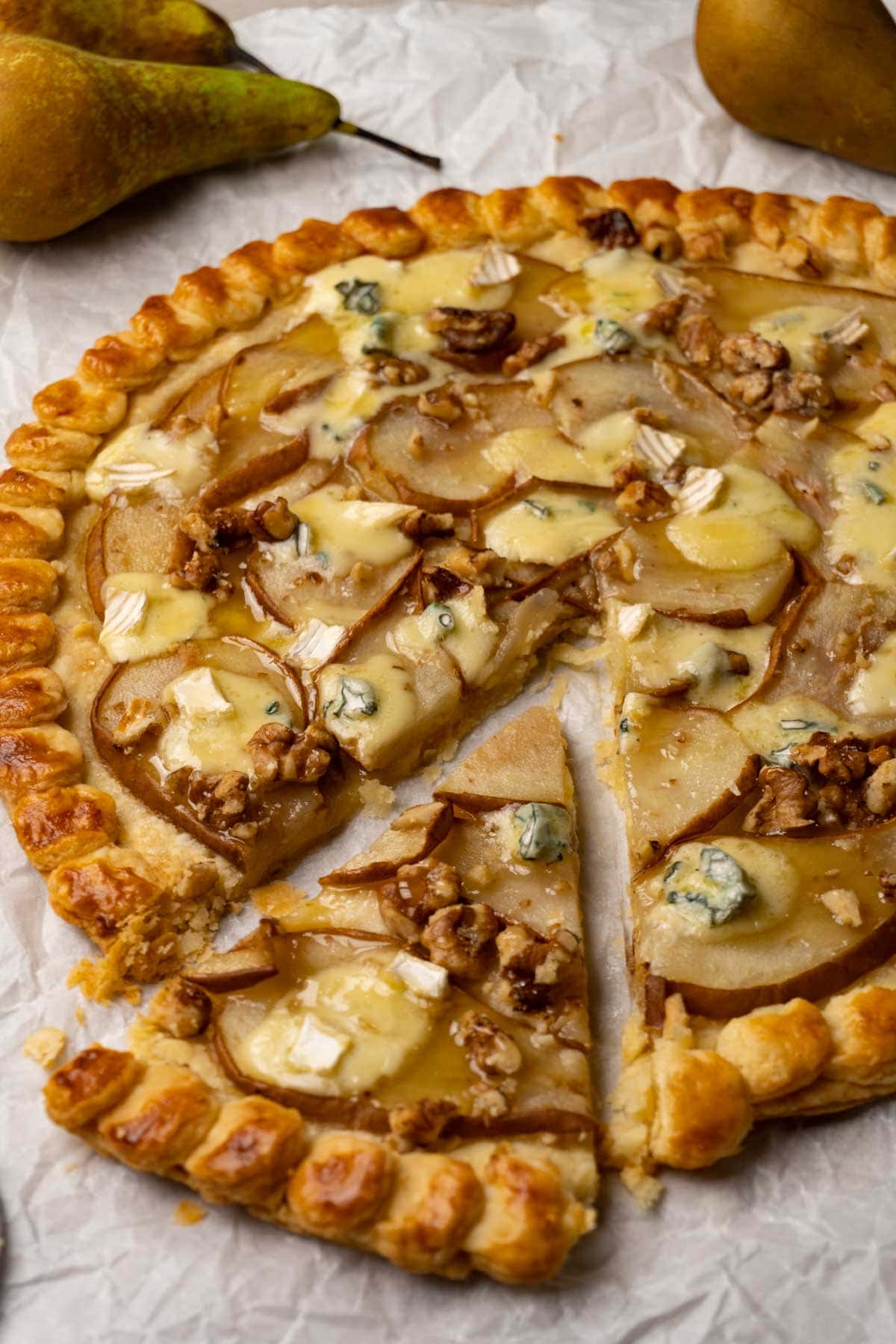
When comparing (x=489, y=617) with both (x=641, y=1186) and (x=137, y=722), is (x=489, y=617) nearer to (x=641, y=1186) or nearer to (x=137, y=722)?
(x=137, y=722)

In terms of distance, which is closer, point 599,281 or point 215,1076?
point 215,1076

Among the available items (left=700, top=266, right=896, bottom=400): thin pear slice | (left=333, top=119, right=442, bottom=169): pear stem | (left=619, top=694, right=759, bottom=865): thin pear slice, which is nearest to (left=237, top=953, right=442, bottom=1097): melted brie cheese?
(left=619, top=694, right=759, bottom=865): thin pear slice

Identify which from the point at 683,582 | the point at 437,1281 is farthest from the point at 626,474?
the point at 437,1281

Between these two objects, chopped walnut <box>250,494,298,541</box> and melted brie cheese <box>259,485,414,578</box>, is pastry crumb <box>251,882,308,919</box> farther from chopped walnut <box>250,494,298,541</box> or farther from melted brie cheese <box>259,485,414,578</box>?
chopped walnut <box>250,494,298,541</box>

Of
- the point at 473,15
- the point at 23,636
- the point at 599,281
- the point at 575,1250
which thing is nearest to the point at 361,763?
the point at 23,636

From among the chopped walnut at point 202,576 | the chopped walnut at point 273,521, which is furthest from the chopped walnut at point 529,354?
the chopped walnut at point 202,576

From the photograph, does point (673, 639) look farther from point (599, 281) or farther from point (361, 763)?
point (599, 281)
